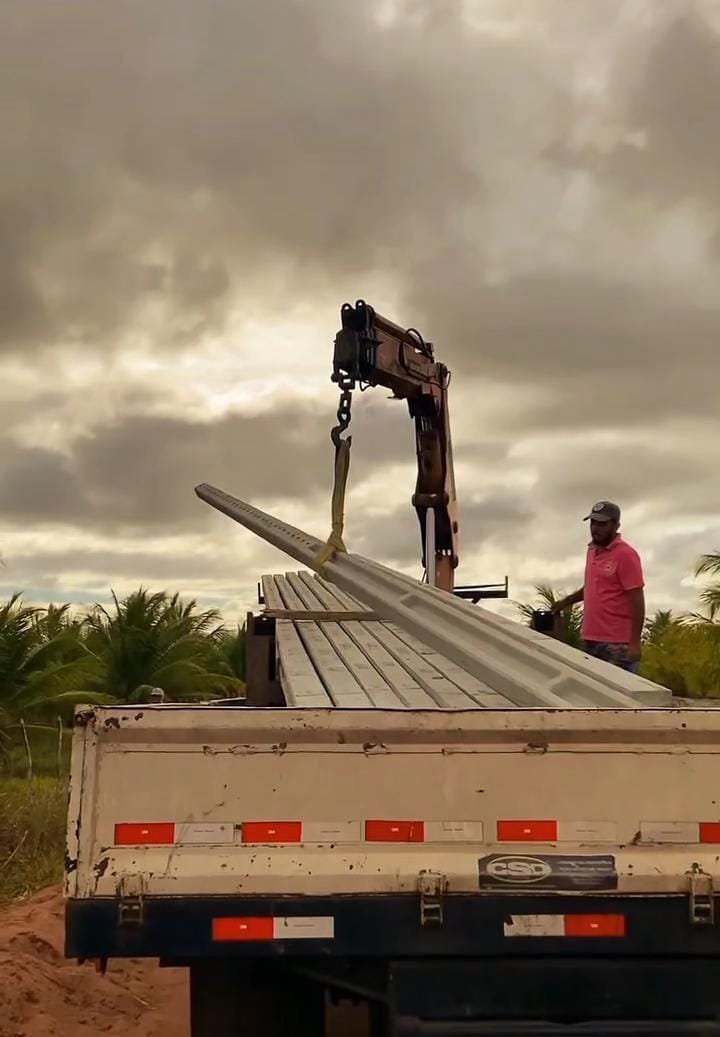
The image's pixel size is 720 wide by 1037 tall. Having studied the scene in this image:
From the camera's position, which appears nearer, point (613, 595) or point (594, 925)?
point (594, 925)

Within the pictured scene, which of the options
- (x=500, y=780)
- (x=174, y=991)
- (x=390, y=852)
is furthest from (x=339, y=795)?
(x=174, y=991)

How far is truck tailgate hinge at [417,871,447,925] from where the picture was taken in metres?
2.94

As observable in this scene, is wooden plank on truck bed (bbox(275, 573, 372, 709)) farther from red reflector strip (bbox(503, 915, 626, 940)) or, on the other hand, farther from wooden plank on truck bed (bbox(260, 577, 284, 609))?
red reflector strip (bbox(503, 915, 626, 940))

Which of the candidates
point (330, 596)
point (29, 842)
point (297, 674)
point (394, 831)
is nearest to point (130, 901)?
point (394, 831)

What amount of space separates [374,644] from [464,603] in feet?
3.61

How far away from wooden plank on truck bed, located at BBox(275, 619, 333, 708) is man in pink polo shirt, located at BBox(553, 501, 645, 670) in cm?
231

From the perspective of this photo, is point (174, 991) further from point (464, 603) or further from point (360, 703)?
point (360, 703)

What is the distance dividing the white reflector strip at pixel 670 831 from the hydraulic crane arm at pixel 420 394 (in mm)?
5282

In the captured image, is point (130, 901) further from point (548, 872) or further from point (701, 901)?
point (701, 901)

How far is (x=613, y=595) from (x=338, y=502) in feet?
6.90

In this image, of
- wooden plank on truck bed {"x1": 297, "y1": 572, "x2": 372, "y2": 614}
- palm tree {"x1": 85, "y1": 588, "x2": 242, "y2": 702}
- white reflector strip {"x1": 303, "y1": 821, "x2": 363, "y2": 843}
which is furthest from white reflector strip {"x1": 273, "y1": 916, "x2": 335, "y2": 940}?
palm tree {"x1": 85, "y1": 588, "x2": 242, "y2": 702}

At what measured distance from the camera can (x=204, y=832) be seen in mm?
2998

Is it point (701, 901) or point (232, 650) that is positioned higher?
point (232, 650)

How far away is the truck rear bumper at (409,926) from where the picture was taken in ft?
9.65
